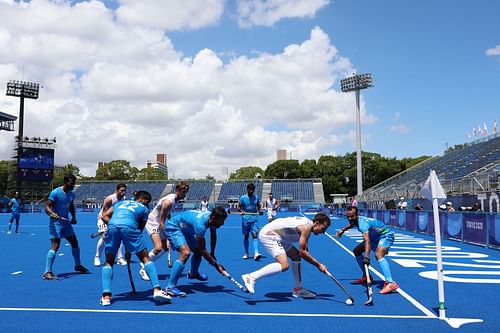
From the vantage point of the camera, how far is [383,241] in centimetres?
769

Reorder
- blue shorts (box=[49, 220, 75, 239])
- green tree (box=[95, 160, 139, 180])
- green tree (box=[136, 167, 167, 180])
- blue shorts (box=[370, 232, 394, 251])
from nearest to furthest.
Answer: blue shorts (box=[370, 232, 394, 251]), blue shorts (box=[49, 220, 75, 239]), green tree (box=[95, 160, 139, 180]), green tree (box=[136, 167, 167, 180])

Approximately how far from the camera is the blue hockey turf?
5.32m

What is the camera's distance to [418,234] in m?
20.2

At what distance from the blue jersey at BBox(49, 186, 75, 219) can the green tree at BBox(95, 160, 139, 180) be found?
101543 millimetres

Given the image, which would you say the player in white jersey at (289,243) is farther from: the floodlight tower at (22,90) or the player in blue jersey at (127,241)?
the floodlight tower at (22,90)

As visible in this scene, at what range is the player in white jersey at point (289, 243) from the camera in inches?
252

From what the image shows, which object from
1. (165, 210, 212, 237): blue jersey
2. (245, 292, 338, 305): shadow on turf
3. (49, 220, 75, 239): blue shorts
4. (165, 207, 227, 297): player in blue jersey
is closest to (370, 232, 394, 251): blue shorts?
(245, 292, 338, 305): shadow on turf

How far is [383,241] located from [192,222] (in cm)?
337

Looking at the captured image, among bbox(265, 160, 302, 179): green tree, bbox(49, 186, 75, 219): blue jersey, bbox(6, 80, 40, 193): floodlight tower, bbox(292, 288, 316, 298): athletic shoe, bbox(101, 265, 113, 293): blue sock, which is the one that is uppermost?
bbox(6, 80, 40, 193): floodlight tower

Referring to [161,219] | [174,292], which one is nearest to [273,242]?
[174,292]

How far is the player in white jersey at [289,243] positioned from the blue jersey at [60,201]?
4267 millimetres

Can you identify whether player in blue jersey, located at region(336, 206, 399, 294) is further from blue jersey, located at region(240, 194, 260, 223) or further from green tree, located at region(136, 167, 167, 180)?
green tree, located at region(136, 167, 167, 180)

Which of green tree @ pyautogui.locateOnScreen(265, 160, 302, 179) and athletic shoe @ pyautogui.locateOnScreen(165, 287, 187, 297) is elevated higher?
green tree @ pyautogui.locateOnScreen(265, 160, 302, 179)

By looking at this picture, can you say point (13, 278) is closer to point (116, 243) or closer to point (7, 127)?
point (116, 243)
